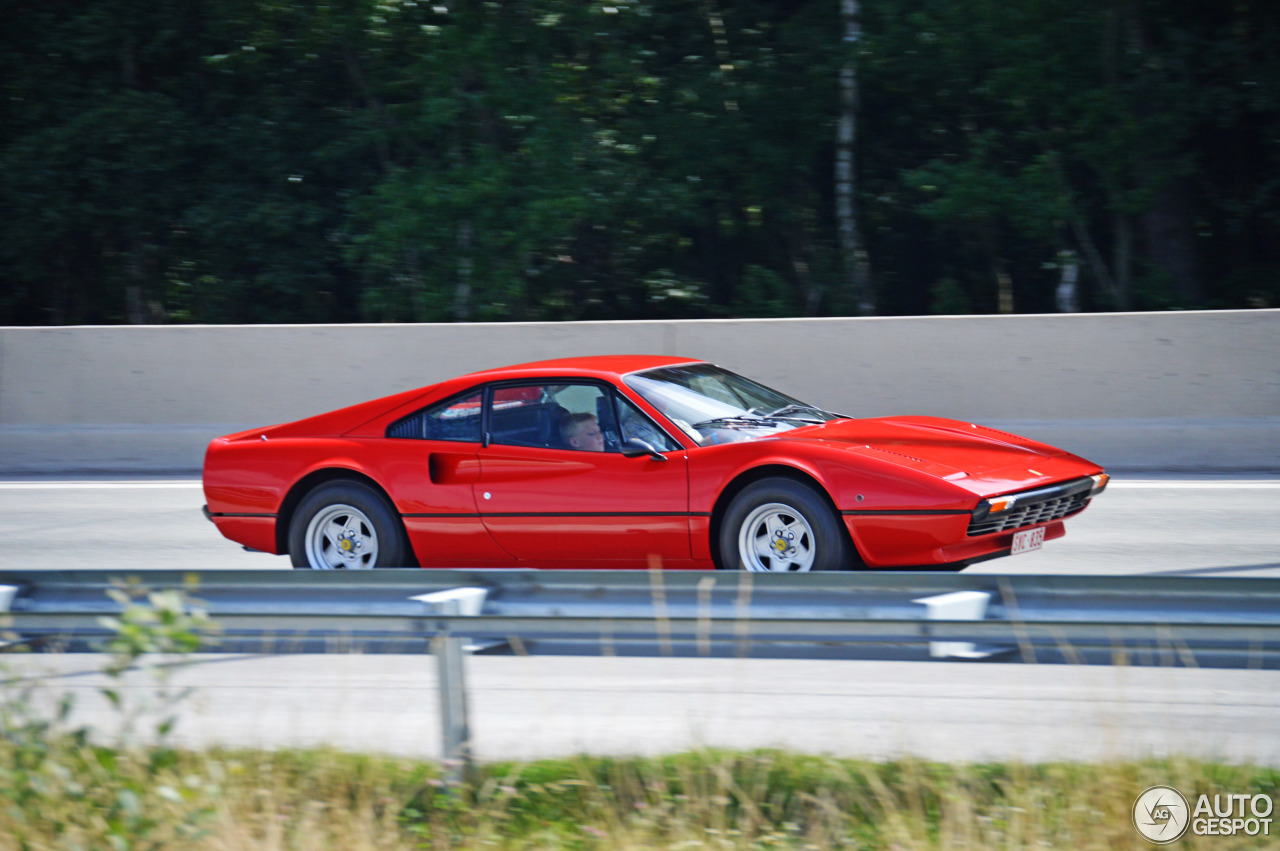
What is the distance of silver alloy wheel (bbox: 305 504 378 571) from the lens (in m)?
7.22

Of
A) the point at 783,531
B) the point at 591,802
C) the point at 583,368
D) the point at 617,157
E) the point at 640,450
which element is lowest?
the point at 591,802

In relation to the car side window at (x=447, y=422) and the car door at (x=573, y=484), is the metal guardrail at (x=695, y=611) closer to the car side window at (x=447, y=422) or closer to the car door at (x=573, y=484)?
the car door at (x=573, y=484)

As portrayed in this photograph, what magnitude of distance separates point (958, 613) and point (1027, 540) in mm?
2453

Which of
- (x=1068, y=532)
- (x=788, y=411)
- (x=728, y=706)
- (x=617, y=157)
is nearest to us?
(x=728, y=706)

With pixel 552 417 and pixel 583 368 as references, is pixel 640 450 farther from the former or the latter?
pixel 583 368

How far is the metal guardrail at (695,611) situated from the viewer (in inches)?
147

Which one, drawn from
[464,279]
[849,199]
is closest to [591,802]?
[464,279]

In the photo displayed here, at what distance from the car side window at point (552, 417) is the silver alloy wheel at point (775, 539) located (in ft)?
2.73

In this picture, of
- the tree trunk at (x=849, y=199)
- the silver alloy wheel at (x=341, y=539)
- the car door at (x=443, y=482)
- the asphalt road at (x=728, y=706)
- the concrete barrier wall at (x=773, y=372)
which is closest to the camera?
the asphalt road at (x=728, y=706)

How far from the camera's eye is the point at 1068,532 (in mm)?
8391

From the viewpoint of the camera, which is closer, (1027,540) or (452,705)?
(452,705)

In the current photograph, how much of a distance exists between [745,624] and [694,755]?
21.9 inches

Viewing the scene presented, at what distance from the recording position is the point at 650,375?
707 centimetres

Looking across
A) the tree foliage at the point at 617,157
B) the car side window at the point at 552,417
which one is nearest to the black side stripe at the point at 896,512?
the car side window at the point at 552,417
